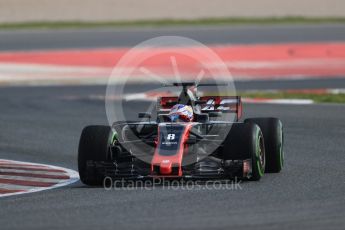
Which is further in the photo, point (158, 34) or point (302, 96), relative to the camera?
point (158, 34)

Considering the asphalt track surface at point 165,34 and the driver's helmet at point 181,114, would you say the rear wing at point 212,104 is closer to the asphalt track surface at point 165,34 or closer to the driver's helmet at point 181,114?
the driver's helmet at point 181,114

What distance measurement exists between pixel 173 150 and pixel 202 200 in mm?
1197

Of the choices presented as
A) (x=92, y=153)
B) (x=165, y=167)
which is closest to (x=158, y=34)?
(x=92, y=153)

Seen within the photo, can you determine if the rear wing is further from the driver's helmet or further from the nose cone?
the nose cone

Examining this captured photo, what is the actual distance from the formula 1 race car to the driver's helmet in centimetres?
9

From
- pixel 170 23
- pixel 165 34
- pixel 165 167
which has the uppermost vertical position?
pixel 170 23

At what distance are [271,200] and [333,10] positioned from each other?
42689mm

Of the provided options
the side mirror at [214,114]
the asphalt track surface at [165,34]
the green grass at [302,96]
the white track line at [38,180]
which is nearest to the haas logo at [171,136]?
the side mirror at [214,114]

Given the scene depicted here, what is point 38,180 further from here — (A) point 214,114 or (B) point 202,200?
(B) point 202,200

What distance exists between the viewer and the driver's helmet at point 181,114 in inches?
452

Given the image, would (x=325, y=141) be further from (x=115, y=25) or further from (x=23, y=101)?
(x=115, y=25)

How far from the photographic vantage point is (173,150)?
10.8m

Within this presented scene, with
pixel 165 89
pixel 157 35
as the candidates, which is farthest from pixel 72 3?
pixel 165 89

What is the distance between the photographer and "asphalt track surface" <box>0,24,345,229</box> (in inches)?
333
